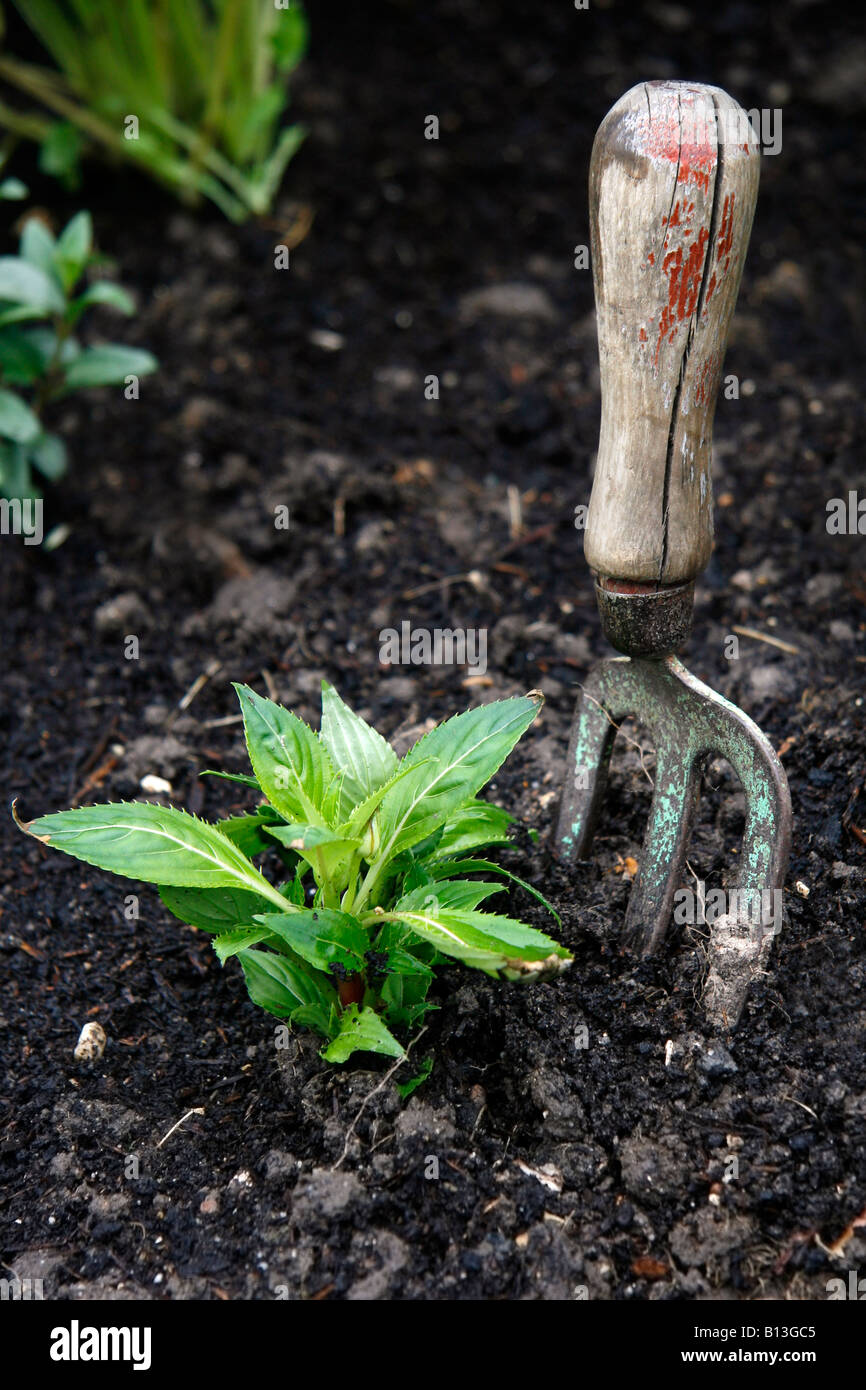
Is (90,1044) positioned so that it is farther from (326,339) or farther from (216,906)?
(326,339)

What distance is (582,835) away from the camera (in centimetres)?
204

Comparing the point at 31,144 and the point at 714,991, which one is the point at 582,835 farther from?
the point at 31,144

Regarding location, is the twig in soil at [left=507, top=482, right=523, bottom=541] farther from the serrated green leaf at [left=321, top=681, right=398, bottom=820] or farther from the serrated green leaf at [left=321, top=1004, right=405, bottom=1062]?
the serrated green leaf at [left=321, top=1004, right=405, bottom=1062]

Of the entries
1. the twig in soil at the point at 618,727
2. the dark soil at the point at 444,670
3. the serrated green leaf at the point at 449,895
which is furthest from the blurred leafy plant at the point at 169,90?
the serrated green leaf at the point at 449,895

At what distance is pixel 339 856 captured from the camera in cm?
169

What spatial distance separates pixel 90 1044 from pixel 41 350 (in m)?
1.66

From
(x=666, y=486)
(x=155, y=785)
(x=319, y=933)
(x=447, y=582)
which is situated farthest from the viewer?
(x=447, y=582)

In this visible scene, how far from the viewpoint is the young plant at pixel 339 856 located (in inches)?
64.7

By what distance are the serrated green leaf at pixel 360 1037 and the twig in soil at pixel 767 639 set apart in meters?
1.23

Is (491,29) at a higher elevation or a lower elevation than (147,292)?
higher

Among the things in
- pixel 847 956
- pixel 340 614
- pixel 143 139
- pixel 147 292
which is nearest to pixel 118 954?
pixel 340 614

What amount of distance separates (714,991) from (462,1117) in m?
0.42

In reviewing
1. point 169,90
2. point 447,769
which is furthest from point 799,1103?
point 169,90

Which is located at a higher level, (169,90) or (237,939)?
(169,90)
